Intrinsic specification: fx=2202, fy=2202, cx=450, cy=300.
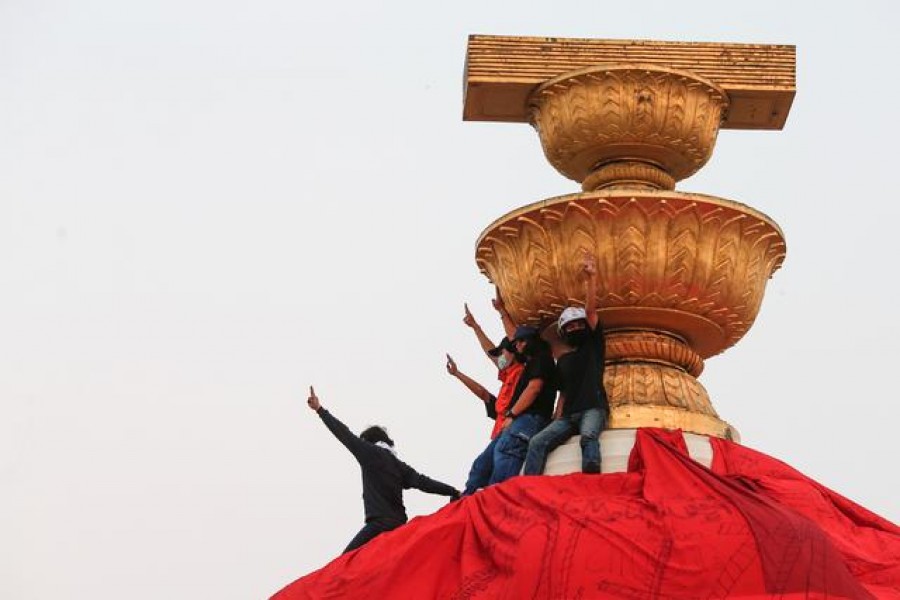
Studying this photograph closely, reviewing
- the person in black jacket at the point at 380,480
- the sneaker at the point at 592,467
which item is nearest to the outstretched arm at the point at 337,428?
the person in black jacket at the point at 380,480

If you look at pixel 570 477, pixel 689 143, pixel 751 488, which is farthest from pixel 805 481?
pixel 689 143

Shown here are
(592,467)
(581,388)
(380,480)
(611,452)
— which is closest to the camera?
(592,467)

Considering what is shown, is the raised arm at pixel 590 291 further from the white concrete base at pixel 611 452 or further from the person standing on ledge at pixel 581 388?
the white concrete base at pixel 611 452

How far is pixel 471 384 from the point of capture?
13.8 metres

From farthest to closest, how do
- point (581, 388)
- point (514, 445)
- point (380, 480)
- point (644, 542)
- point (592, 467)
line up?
point (380, 480)
point (514, 445)
point (581, 388)
point (592, 467)
point (644, 542)

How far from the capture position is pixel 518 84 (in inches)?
537

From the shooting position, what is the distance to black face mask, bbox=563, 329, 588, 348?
12.5 m

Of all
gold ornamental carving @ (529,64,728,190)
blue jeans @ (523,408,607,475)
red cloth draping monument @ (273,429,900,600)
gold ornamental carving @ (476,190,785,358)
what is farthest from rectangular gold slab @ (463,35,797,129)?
red cloth draping monument @ (273,429,900,600)

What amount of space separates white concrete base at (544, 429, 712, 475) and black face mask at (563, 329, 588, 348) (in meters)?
0.53

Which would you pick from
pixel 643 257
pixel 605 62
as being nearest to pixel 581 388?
pixel 643 257

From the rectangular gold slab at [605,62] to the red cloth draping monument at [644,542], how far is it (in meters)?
2.59

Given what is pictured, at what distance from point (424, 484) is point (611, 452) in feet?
5.04

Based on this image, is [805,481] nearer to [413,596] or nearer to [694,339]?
[694,339]

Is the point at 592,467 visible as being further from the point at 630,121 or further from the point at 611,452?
the point at 630,121
